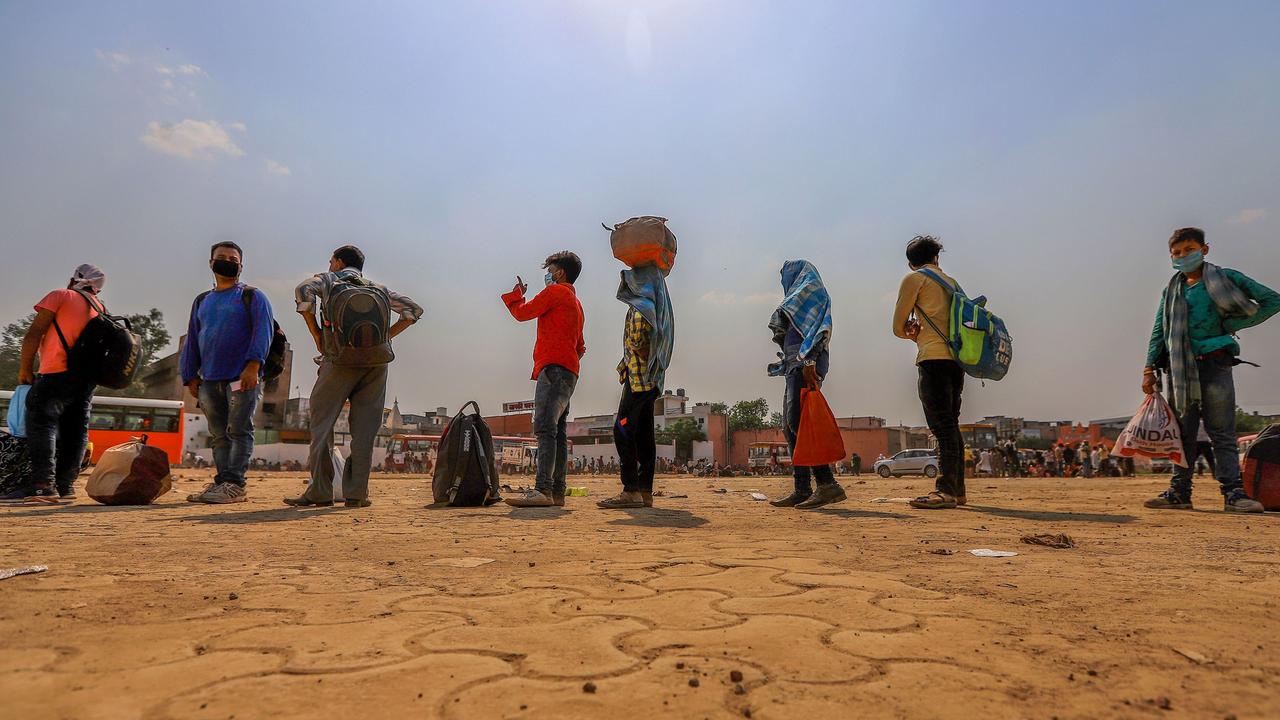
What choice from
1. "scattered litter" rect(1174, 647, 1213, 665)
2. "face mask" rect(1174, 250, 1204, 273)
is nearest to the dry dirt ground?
"scattered litter" rect(1174, 647, 1213, 665)

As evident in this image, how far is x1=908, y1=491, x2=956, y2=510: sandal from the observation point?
5047 mm

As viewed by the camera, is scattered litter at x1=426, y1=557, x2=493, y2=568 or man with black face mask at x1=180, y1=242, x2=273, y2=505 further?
man with black face mask at x1=180, y1=242, x2=273, y2=505

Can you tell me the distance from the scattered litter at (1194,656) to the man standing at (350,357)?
434cm

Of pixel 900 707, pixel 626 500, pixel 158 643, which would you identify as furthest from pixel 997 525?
pixel 158 643

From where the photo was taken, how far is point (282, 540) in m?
3.11

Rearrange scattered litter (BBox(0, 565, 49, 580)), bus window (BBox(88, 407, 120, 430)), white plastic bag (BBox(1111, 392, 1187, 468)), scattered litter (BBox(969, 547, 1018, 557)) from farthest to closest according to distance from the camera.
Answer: bus window (BBox(88, 407, 120, 430))
white plastic bag (BBox(1111, 392, 1187, 468))
scattered litter (BBox(969, 547, 1018, 557))
scattered litter (BBox(0, 565, 49, 580))

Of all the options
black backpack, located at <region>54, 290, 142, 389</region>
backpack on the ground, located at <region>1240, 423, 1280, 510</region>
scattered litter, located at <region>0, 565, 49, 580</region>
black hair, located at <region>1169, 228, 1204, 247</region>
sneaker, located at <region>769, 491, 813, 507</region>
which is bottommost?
sneaker, located at <region>769, 491, 813, 507</region>

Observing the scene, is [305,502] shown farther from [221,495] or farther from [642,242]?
[642,242]

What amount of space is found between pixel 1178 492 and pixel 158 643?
6394 mm

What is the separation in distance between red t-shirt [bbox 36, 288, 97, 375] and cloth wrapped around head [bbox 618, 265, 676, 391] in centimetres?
395

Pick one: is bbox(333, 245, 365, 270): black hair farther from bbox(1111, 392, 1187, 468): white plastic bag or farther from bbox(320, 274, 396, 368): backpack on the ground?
bbox(1111, 392, 1187, 468): white plastic bag

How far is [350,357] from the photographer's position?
482cm

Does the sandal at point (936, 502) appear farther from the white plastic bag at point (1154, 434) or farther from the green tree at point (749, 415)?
the green tree at point (749, 415)

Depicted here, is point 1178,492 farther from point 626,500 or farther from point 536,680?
point 536,680
